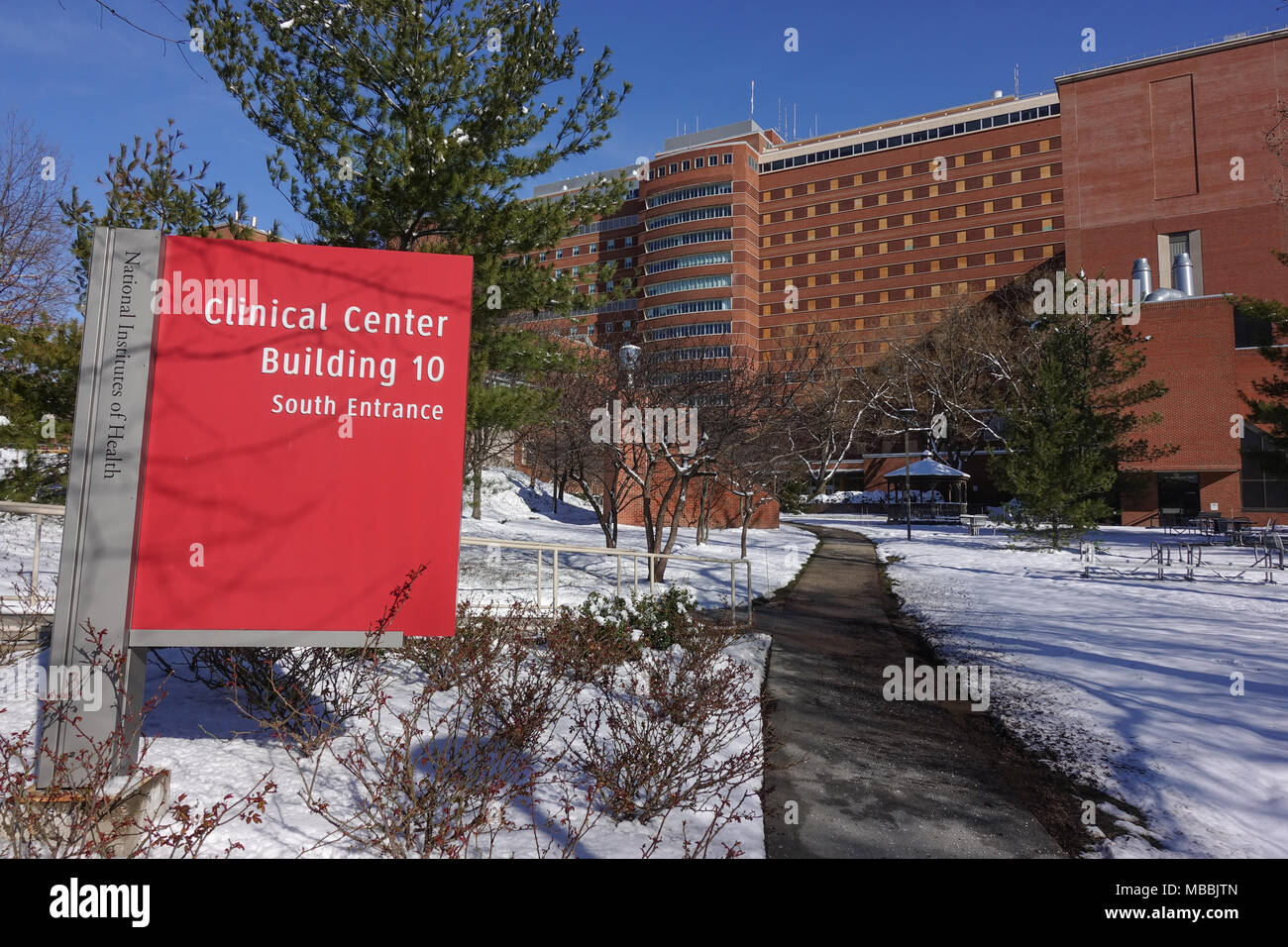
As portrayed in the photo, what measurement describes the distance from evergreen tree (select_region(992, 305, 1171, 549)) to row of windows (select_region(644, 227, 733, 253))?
198ft

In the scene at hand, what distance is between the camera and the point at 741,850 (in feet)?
12.2

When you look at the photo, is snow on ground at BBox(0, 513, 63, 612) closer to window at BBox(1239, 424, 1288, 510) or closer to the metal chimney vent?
window at BBox(1239, 424, 1288, 510)

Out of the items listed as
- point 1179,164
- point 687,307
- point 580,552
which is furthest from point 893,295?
point 580,552

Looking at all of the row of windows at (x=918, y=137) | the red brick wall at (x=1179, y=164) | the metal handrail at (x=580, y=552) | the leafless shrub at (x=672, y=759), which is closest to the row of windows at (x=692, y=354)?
the metal handrail at (x=580, y=552)

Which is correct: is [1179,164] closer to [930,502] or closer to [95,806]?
[930,502]

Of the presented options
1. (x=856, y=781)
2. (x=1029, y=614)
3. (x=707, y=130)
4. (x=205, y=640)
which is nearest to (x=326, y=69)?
(x=205, y=640)

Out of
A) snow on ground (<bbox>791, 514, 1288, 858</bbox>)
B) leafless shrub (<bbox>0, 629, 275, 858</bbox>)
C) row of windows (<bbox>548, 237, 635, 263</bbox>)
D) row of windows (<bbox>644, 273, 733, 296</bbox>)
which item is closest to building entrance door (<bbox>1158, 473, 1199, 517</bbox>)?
snow on ground (<bbox>791, 514, 1288, 858</bbox>)

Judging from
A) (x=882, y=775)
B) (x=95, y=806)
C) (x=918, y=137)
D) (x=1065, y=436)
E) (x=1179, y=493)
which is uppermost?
(x=918, y=137)

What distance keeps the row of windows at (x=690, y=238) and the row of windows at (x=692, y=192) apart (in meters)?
4.46

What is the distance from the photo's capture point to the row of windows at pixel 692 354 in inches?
671

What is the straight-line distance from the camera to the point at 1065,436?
907 inches

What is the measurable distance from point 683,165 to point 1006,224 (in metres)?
37.3

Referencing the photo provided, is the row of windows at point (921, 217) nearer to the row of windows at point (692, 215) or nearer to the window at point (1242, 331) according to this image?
the row of windows at point (692, 215)

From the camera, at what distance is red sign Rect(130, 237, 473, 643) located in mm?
3592
